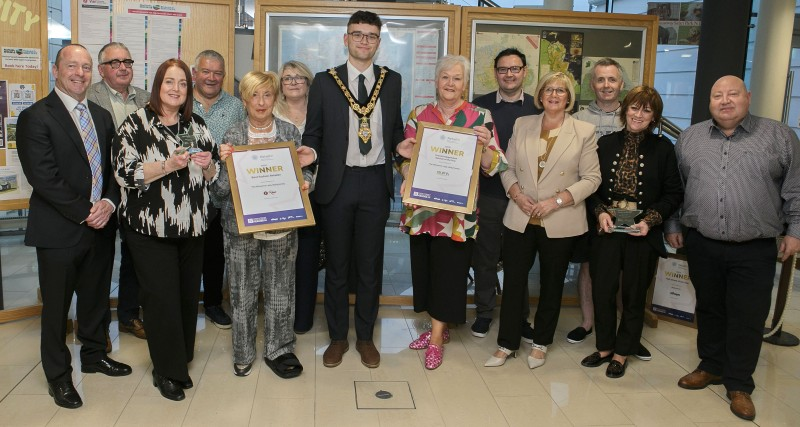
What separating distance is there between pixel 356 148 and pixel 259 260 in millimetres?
811

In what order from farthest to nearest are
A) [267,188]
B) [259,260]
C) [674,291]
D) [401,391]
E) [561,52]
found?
[561,52] → [674,291] → [259,260] → [401,391] → [267,188]

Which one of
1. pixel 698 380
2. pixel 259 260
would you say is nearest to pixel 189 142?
pixel 259 260

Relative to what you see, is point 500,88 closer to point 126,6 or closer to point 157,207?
point 157,207

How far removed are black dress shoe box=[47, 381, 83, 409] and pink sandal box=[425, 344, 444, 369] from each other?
182cm

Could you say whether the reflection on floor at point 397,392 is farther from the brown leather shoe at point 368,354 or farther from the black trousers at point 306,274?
the black trousers at point 306,274

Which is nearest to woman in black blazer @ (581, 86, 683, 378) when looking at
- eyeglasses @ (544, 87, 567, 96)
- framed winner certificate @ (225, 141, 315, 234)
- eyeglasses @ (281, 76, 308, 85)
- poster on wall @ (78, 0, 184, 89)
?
eyeglasses @ (544, 87, 567, 96)

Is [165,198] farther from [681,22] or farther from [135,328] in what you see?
[681,22]

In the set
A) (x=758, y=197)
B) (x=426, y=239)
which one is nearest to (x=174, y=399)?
(x=426, y=239)

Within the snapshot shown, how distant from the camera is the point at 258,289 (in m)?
3.59

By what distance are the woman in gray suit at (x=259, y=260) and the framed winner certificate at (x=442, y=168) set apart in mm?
595

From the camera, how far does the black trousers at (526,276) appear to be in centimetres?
366

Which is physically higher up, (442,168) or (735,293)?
(442,168)

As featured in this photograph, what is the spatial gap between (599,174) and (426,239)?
103 centimetres

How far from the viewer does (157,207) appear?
121 inches
